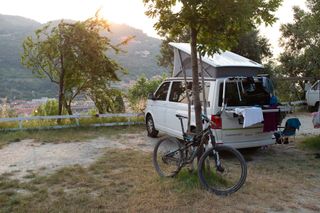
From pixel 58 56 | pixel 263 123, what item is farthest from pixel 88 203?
pixel 58 56

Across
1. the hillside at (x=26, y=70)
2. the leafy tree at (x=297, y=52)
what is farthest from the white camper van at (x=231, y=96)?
the hillside at (x=26, y=70)

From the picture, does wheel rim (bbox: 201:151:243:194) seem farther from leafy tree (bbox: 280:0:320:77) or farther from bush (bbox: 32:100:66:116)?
leafy tree (bbox: 280:0:320:77)

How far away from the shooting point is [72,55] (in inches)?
482

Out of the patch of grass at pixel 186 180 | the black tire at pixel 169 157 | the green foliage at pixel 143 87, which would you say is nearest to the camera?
the patch of grass at pixel 186 180

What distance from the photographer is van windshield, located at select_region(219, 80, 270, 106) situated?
7.32 meters

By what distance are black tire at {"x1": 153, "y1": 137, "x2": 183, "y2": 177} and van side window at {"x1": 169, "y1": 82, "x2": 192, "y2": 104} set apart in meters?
2.60

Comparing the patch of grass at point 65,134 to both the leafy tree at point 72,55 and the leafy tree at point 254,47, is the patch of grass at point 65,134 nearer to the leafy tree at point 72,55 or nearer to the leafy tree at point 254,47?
the leafy tree at point 72,55

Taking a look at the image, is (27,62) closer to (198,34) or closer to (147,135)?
(147,135)

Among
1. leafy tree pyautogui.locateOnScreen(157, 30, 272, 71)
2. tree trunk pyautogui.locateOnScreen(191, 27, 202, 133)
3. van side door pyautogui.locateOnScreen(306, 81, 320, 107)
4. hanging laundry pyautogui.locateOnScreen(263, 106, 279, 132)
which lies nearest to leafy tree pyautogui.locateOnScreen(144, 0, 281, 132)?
tree trunk pyautogui.locateOnScreen(191, 27, 202, 133)

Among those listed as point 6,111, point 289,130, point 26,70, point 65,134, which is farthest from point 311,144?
point 26,70

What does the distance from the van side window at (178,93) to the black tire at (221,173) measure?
2954 mm

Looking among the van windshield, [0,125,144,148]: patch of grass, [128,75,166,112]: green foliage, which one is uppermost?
[128,75,166,112]: green foliage

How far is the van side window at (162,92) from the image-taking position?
9.36 meters

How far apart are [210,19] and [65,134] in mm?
6938
